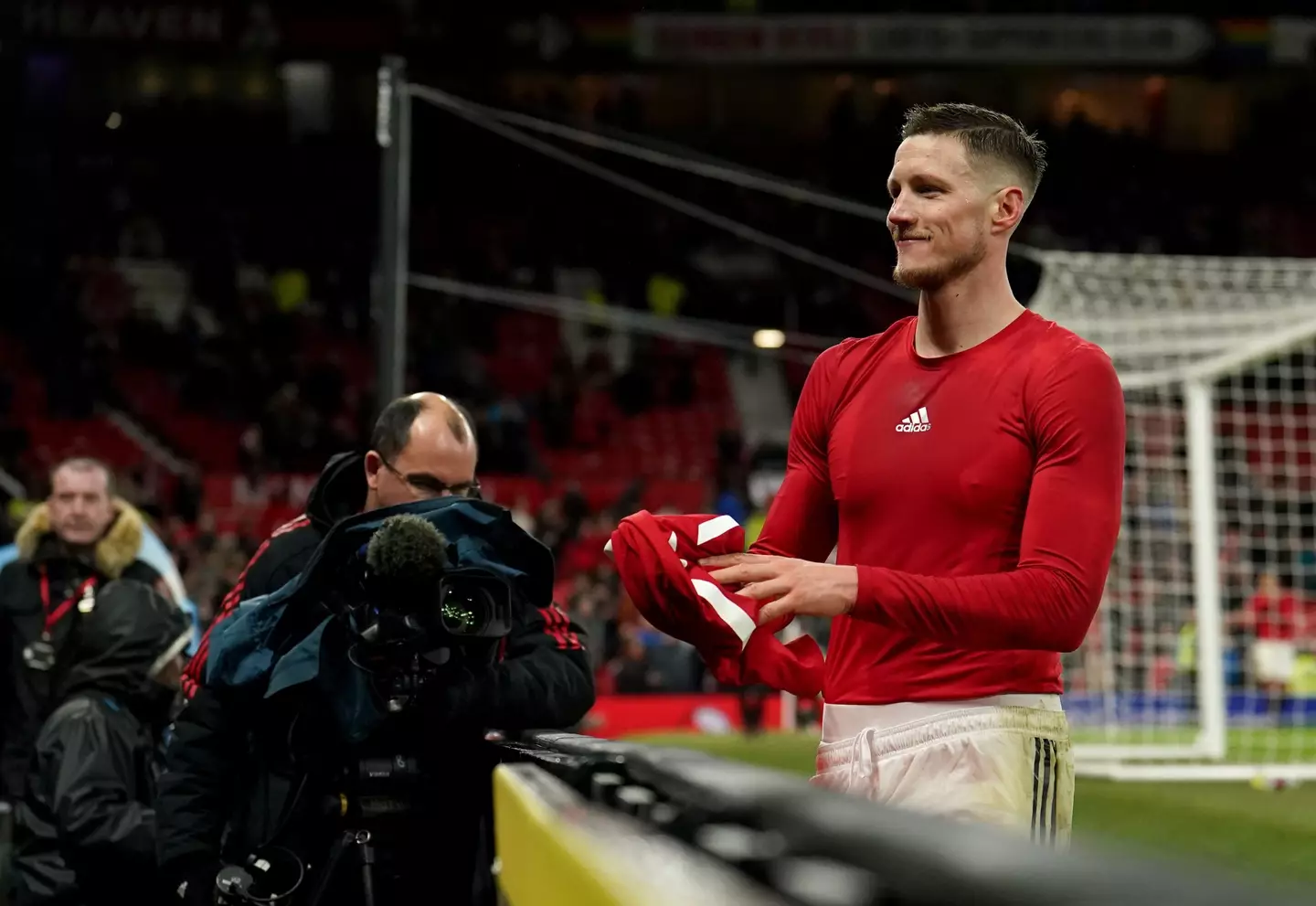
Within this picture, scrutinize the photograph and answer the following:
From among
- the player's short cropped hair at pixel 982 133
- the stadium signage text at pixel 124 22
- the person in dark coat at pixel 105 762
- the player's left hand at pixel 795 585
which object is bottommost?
the person in dark coat at pixel 105 762

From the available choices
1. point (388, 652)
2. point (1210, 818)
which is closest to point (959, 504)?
point (388, 652)

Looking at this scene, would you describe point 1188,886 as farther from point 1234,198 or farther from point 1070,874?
point 1234,198

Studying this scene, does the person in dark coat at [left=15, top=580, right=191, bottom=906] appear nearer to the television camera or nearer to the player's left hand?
the television camera

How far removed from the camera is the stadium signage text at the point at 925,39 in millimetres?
26312

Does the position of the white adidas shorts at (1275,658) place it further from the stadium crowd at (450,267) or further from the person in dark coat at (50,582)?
the person in dark coat at (50,582)

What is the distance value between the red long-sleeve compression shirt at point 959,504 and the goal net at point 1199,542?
29.0 ft

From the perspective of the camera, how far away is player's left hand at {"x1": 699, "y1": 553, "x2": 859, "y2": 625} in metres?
2.23

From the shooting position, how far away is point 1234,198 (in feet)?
94.7

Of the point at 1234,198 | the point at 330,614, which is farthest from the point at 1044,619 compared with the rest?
the point at 1234,198

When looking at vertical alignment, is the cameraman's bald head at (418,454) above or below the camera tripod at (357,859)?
above


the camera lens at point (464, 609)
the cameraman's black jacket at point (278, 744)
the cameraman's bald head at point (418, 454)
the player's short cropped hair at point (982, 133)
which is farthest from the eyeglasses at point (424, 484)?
the player's short cropped hair at point (982, 133)

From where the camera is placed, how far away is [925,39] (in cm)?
2638

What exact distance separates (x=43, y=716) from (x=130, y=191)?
2326 cm

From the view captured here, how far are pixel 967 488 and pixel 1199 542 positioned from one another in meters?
11.6
